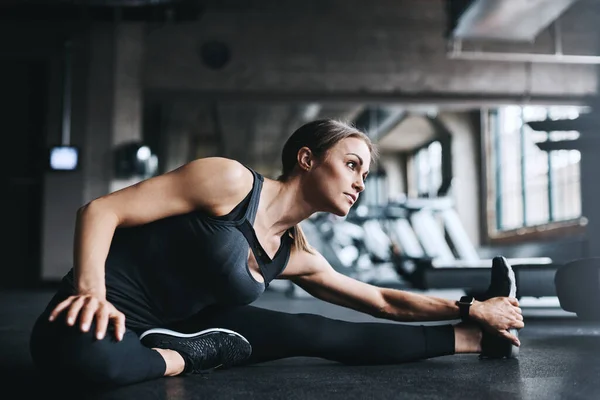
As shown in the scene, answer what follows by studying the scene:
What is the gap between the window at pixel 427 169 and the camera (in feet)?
43.3

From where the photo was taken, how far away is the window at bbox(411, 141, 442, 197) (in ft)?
43.3

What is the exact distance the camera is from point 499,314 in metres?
1.83

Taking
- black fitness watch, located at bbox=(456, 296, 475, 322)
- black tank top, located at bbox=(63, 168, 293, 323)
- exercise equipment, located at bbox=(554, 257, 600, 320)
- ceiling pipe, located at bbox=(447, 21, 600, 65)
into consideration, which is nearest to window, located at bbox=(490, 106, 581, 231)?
ceiling pipe, located at bbox=(447, 21, 600, 65)

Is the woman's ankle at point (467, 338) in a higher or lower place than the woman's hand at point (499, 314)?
lower

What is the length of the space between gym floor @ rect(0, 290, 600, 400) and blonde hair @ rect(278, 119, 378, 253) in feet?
1.19

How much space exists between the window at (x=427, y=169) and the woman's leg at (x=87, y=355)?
453 inches

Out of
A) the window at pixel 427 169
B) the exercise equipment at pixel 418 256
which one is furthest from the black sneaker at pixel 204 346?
the window at pixel 427 169

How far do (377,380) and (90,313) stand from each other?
2.29 feet

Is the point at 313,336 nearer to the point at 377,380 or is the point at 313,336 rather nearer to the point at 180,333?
the point at 377,380

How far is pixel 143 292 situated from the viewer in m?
1.55

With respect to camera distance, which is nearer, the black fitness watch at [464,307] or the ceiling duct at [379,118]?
the black fitness watch at [464,307]

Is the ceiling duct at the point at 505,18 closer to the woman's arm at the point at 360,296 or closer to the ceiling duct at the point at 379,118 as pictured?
the woman's arm at the point at 360,296

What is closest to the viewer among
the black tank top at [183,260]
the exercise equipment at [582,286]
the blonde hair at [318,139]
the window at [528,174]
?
the black tank top at [183,260]

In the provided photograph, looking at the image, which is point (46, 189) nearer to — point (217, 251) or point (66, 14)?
point (66, 14)
